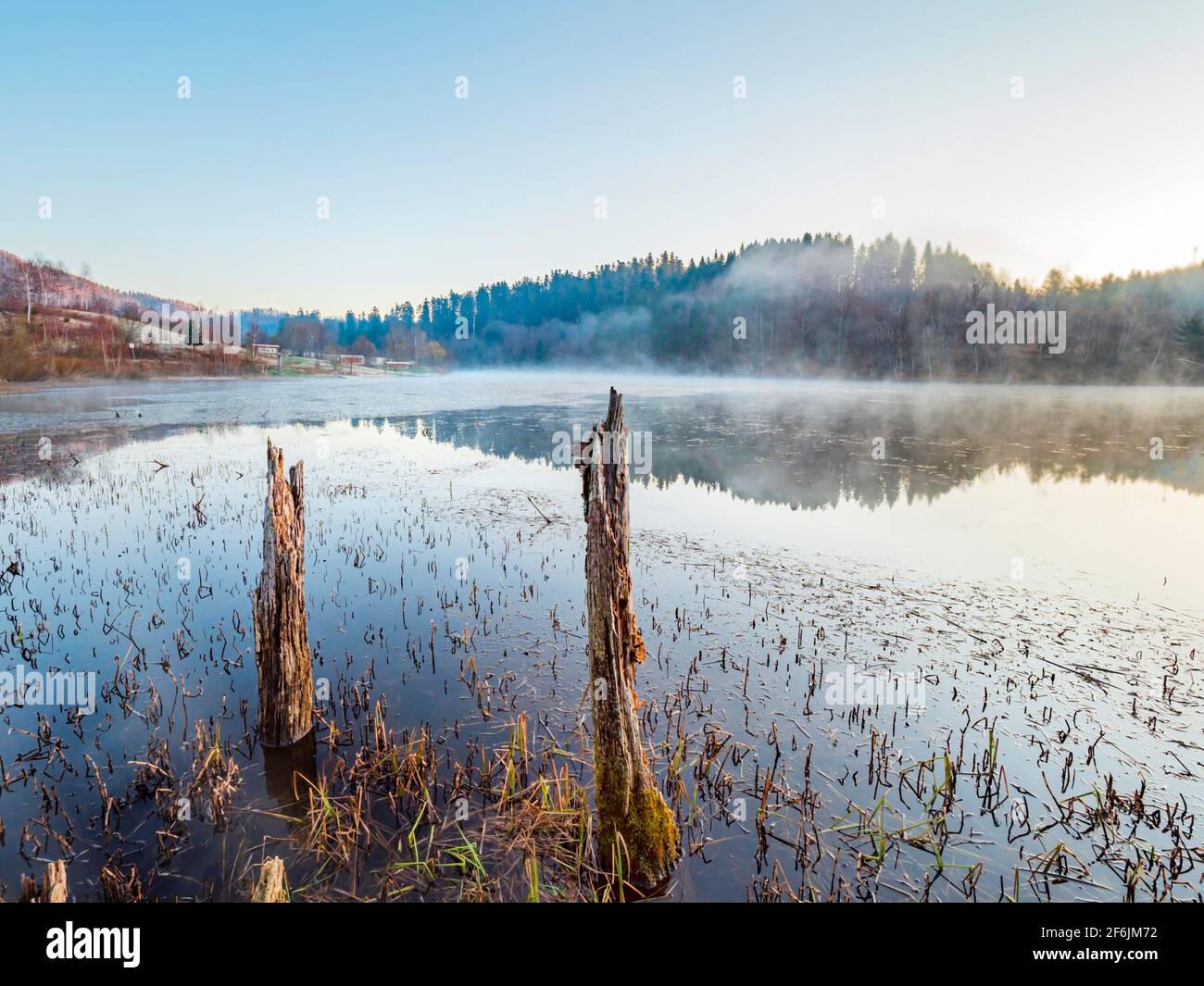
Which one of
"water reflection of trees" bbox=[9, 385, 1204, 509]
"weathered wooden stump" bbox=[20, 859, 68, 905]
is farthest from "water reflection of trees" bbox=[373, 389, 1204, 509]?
"weathered wooden stump" bbox=[20, 859, 68, 905]

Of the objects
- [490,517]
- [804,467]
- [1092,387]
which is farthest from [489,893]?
[1092,387]

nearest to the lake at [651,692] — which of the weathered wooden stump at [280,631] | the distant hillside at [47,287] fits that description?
the weathered wooden stump at [280,631]

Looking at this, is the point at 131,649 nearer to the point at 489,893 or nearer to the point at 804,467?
the point at 489,893

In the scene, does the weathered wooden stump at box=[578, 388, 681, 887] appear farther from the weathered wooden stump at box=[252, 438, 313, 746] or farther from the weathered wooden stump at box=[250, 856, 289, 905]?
the weathered wooden stump at box=[252, 438, 313, 746]

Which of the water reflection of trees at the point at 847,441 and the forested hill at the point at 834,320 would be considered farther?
the forested hill at the point at 834,320

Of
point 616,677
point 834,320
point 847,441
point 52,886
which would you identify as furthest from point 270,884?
point 834,320

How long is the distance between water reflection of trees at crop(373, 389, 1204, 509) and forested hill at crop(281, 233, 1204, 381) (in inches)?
605

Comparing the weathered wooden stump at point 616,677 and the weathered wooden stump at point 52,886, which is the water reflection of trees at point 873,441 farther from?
the weathered wooden stump at point 52,886

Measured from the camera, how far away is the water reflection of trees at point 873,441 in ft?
74.1

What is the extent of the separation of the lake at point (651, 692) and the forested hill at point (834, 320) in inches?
1580

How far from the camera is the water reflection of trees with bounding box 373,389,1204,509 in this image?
2258 centimetres
